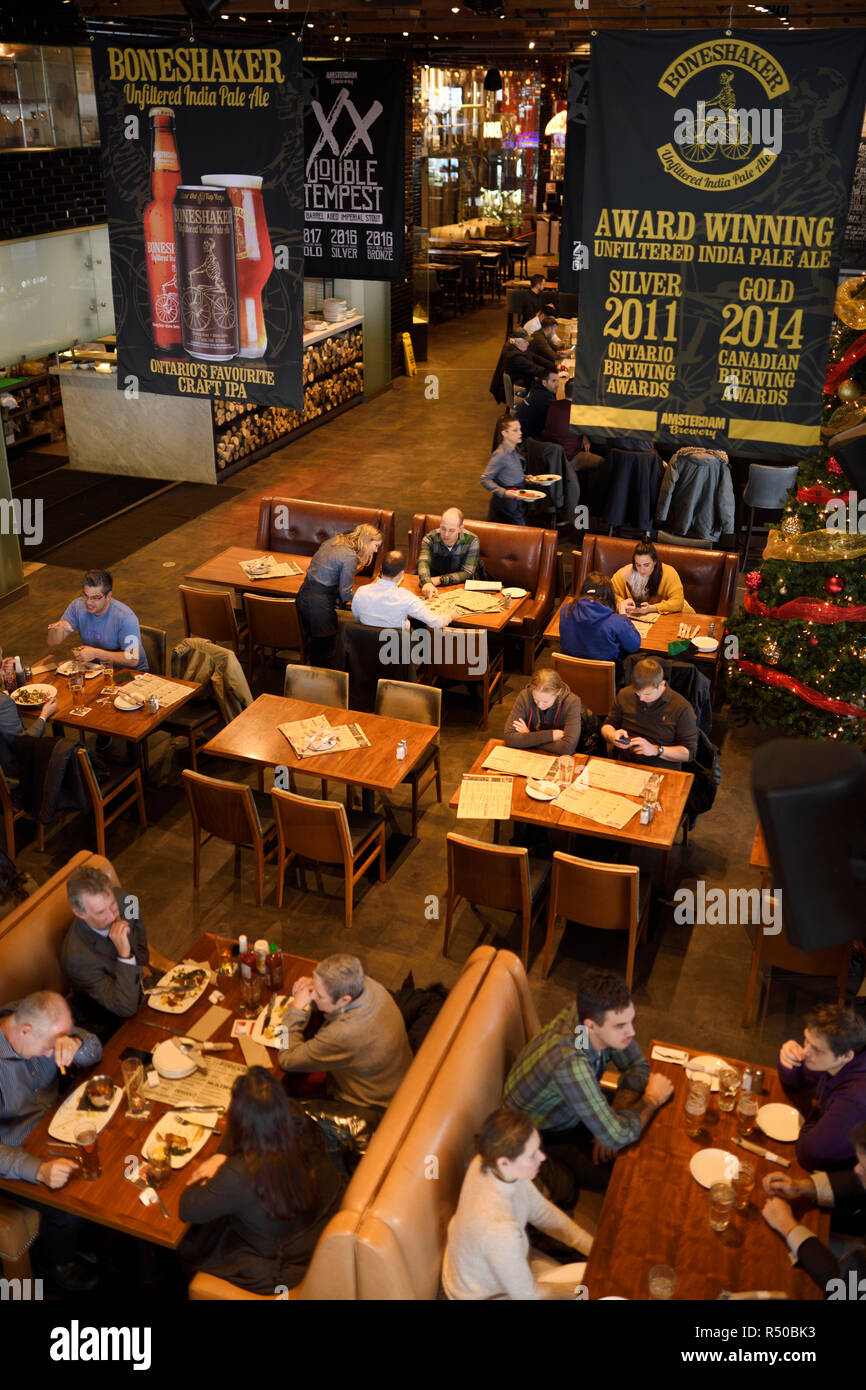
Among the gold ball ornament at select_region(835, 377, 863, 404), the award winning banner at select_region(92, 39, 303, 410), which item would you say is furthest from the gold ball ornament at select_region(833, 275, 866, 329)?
the award winning banner at select_region(92, 39, 303, 410)

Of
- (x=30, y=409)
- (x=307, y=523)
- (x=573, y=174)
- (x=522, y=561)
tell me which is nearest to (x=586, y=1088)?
(x=522, y=561)

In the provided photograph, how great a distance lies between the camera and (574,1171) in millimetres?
4375

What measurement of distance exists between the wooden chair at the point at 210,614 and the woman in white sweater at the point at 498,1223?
16.9 ft

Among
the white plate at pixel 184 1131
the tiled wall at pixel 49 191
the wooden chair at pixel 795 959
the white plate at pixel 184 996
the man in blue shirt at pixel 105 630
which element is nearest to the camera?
the white plate at pixel 184 1131

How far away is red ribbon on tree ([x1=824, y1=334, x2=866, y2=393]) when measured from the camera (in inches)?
215

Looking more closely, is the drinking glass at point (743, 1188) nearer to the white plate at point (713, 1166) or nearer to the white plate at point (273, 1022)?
the white plate at point (713, 1166)

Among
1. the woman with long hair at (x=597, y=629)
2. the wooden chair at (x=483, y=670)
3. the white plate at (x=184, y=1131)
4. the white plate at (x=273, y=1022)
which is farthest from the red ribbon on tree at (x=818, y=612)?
the white plate at (x=184, y=1131)

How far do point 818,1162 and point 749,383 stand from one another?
322 cm

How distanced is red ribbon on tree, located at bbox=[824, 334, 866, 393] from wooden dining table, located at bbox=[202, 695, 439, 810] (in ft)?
9.22

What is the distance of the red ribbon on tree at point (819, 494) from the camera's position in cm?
659

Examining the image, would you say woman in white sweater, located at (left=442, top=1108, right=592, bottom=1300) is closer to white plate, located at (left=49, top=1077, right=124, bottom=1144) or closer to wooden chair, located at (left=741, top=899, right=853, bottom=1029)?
white plate, located at (left=49, top=1077, right=124, bottom=1144)

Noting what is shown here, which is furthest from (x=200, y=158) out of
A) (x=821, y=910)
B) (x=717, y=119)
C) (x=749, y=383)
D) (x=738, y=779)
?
(x=821, y=910)

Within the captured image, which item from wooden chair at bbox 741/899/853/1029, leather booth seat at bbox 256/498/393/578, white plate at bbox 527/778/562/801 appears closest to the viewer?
wooden chair at bbox 741/899/853/1029
